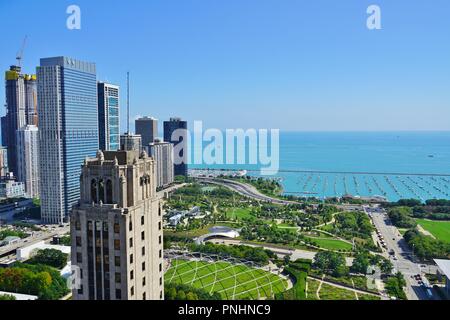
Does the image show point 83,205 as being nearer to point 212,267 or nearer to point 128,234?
point 128,234

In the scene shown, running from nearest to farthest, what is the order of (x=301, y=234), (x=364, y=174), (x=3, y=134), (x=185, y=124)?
1. (x=301, y=234)
2. (x=3, y=134)
3. (x=185, y=124)
4. (x=364, y=174)

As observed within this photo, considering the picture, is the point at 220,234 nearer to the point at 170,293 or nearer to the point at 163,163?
the point at 170,293

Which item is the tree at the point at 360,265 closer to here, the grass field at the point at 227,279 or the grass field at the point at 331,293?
the grass field at the point at 331,293

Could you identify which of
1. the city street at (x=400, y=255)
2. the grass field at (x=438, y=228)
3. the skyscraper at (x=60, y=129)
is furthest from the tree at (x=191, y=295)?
the skyscraper at (x=60, y=129)

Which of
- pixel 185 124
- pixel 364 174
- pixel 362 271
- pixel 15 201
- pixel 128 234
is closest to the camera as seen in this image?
pixel 128 234

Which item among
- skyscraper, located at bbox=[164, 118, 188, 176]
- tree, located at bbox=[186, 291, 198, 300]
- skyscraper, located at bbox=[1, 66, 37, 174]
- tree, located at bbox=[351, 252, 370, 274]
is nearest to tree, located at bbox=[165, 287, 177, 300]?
tree, located at bbox=[186, 291, 198, 300]

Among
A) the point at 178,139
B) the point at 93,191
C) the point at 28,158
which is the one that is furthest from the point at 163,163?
the point at 93,191
